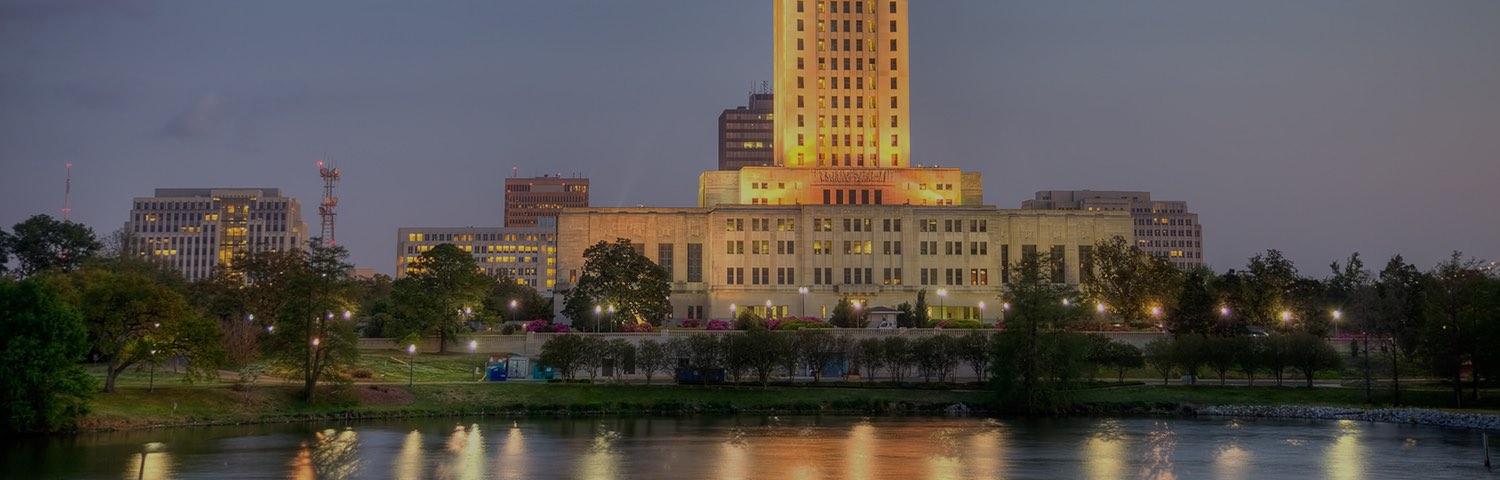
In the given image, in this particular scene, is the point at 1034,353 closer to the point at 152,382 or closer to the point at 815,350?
the point at 815,350

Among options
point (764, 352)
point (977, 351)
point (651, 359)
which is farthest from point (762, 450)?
point (977, 351)

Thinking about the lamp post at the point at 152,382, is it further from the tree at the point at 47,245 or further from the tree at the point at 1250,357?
the tree at the point at 1250,357

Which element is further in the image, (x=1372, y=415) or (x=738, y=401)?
(x=738, y=401)

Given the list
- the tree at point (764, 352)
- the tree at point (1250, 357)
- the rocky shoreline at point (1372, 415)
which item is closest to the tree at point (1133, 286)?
the tree at point (1250, 357)

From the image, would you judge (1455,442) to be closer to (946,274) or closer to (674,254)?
(946,274)

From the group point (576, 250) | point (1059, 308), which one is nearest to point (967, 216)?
point (576, 250)

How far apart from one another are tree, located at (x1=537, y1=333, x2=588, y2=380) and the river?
13968 mm

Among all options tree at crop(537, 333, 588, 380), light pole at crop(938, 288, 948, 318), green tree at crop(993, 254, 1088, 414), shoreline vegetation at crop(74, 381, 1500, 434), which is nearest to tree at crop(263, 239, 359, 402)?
shoreline vegetation at crop(74, 381, 1500, 434)

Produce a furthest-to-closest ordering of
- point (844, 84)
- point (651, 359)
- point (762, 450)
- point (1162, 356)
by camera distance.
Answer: point (844, 84)
point (651, 359)
point (1162, 356)
point (762, 450)

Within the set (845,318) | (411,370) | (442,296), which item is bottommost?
(411,370)

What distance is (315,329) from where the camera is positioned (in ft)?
261

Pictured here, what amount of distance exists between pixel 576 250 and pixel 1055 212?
Result: 57335mm

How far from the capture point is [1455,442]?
64.7m

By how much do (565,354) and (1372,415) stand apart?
5505 centimetres
